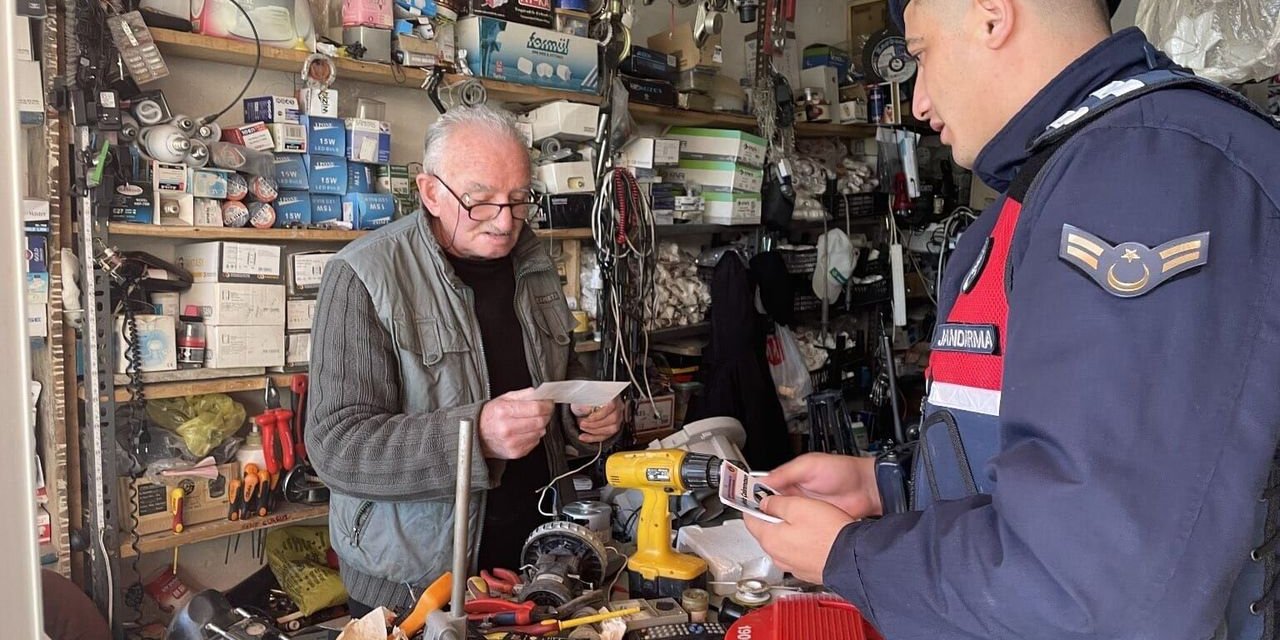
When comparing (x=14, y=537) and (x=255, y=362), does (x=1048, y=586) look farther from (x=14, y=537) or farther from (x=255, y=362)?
(x=255, y=362)

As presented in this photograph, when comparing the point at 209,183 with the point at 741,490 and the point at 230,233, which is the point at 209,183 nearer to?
the point at 230,233

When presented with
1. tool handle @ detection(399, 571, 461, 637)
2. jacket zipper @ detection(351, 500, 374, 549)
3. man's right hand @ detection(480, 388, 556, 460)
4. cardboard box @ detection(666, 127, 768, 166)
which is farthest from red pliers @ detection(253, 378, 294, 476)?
cardboard box @ detection(666, 127, 768, 166)

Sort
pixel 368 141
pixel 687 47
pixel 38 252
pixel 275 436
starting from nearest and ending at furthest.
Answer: pixel 38 252 < pixel 275 436 < pixel 368 141 < pixel 687 47

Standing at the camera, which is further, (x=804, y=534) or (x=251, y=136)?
(x=251, y=136)

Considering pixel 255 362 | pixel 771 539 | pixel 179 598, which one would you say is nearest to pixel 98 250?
pixel 255 362

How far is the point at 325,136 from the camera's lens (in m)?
2.95

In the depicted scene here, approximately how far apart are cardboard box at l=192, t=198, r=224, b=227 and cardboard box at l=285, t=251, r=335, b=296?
29cm

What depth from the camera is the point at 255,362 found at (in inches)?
110

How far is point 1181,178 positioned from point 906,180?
492cm

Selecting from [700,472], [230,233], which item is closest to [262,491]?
[230,233]

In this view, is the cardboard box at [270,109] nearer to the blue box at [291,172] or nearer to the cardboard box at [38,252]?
the blue box at [291,172]

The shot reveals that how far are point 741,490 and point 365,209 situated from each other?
202 centimetres

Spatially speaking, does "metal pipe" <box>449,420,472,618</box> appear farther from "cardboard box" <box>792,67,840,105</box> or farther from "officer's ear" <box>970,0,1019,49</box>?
"cardboard box" <box>792,67,840,105</box>

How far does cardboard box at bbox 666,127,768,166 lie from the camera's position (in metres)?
4.22
